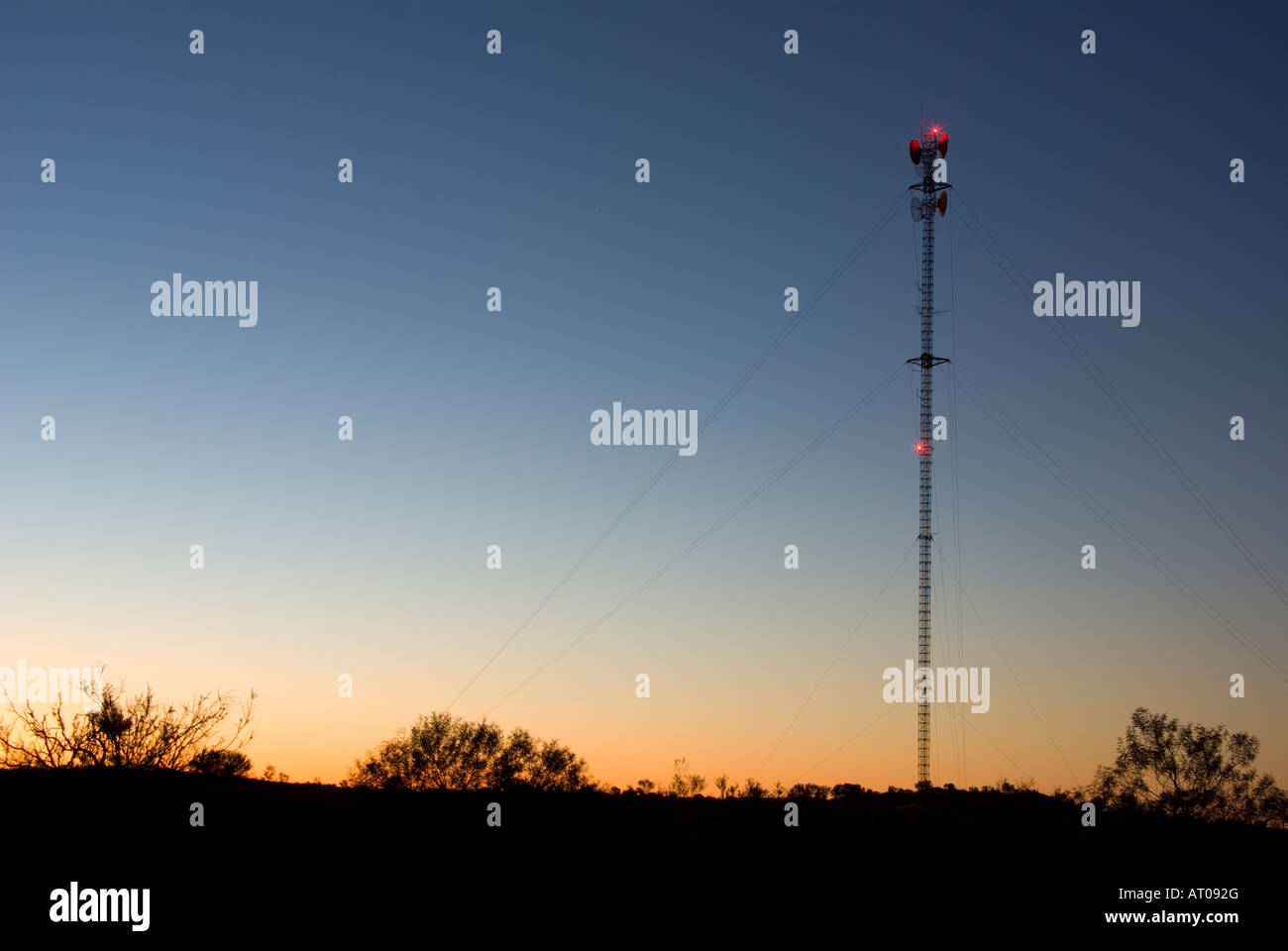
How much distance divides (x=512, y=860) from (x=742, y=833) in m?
8.16

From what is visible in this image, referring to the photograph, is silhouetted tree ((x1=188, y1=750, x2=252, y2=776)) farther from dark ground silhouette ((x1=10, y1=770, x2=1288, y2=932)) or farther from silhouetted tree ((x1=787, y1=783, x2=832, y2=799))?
silhouetted tree ((x1=787, y1=783, x2=832, y2=799))

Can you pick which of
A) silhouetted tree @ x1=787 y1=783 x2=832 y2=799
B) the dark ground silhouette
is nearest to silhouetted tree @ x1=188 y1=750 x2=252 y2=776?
the dark ground silhouette

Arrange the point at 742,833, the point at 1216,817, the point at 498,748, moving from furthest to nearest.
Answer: the point at 1216,817
the point at 498,748
the point at 742,833

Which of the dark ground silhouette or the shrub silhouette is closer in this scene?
the dark ground silhouette
